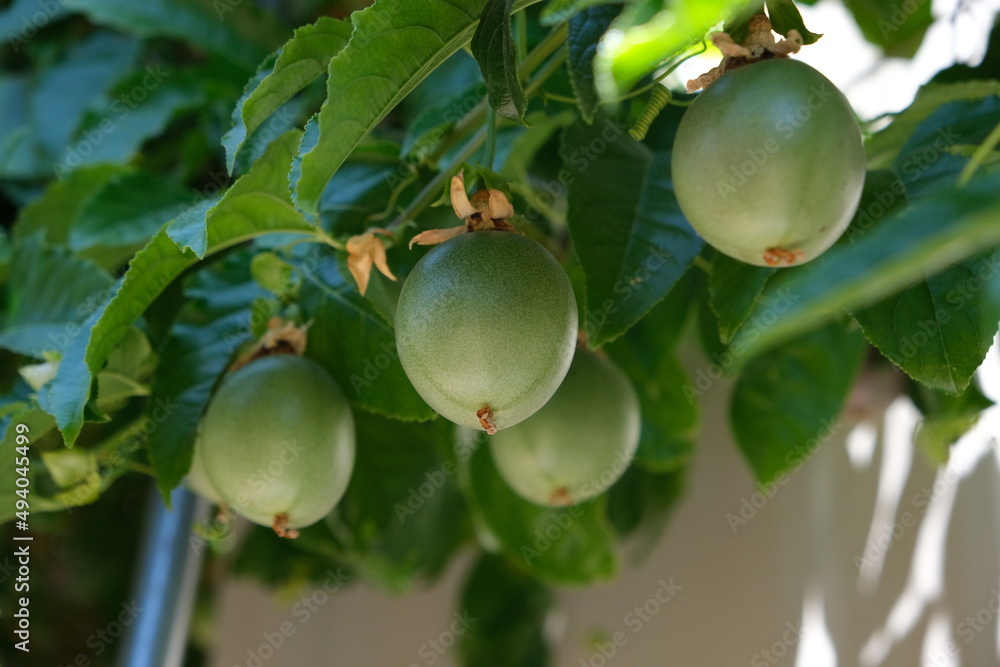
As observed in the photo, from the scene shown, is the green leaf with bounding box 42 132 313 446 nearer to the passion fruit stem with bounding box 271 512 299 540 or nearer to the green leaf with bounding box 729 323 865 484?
the passion fruit stem with bounding box 271 512 299 540

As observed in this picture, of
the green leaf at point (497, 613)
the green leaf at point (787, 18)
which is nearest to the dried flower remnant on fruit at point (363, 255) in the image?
the green leaf at point (787, 18)

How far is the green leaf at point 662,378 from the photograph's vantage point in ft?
2.34

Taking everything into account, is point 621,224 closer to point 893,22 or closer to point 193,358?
point 193,358

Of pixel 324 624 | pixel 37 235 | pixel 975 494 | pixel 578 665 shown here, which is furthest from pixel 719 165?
pixel 324 624

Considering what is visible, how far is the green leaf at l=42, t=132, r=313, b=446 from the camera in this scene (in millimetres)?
439

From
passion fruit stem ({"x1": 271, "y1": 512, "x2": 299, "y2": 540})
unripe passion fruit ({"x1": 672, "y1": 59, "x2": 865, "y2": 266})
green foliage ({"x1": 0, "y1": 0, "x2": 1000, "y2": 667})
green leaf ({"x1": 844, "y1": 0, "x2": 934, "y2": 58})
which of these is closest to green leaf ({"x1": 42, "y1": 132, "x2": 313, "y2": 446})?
green foliage ({"x1": 0, "y1": 0, "x2": 1000, "y2": 667})

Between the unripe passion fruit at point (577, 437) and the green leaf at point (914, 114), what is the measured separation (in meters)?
0.20

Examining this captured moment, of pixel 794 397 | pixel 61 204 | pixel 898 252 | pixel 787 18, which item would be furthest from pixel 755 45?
pixel 61 204

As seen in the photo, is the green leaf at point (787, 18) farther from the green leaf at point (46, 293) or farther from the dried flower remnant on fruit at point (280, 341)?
the green leaf at point (46, 293)

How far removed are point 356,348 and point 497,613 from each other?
672 mm

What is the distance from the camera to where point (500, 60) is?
37 centimetres

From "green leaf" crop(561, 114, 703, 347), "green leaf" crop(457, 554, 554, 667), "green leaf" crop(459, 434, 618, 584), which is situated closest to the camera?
"green leaf" crop(561, 114, 703, 347)

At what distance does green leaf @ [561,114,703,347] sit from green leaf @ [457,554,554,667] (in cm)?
68

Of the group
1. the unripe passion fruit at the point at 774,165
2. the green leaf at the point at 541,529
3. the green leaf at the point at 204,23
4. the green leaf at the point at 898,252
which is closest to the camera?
the green leaf at the point at 898,252
